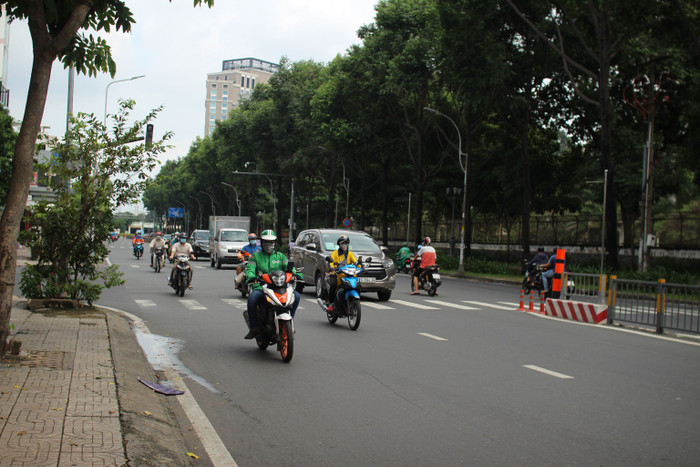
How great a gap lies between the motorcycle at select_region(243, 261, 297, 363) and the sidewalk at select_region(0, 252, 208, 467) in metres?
1.65

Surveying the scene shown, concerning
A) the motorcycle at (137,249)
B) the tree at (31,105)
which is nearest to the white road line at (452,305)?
the tree at (31,105)

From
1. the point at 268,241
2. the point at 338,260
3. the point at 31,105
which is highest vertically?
the point at 31,105

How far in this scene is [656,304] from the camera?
1372 centimetres

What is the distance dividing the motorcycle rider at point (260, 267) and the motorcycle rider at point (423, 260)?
1126 centimetres

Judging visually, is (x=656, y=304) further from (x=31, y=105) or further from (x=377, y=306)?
(x=31, y=105)

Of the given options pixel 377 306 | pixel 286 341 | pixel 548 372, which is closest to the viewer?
pixel 548 372

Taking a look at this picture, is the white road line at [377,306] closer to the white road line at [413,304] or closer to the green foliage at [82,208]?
the white road line at [413,304]

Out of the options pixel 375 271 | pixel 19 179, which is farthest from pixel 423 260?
pixel 19 179

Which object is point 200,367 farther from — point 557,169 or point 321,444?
point 557,169

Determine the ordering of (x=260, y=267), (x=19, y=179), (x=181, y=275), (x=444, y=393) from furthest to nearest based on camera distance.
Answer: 1. (x=181, y=275)
2. (x=260, y=267)
3. (x=19, y=179)
4. (x=444, y=393)

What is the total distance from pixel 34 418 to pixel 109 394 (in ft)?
3.32

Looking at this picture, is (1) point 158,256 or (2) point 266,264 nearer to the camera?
(2) point 266,264

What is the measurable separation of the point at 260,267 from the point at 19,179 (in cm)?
333

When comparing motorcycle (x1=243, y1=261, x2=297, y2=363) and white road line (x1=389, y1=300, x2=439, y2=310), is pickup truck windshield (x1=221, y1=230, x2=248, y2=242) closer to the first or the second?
white road line (x1=389, y1=300, x2=439, y2=310)
